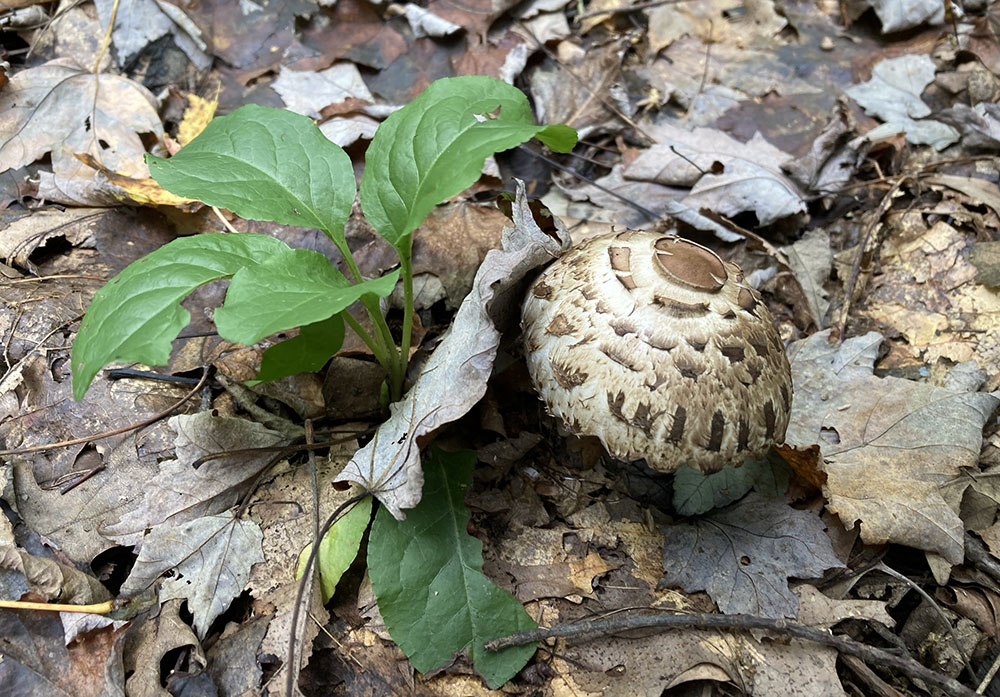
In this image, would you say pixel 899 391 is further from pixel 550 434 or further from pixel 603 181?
pixel 603 181

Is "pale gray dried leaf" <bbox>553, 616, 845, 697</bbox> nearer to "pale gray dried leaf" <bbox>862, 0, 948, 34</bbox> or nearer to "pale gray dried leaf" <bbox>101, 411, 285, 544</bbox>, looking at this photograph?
"pale gray dried leaf" <bbox>101, 411, 285, 544</bbox>

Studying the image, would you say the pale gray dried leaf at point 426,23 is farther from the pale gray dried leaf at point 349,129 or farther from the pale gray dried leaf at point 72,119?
the pale gray dried leaf at point 72,119

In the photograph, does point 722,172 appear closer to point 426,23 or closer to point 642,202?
point 642,202

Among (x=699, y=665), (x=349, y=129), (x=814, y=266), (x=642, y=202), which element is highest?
(x=349, y=129)

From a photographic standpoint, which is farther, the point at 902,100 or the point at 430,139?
the point at 902,100

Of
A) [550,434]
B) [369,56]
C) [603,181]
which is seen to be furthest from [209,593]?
[369,56]

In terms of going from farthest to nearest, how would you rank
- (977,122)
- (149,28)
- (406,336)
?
(977,122) → (149,28) → (406,336)

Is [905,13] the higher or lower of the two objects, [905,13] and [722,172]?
the higher

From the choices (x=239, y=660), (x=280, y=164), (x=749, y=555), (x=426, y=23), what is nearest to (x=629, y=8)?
(x=426, y=23)
